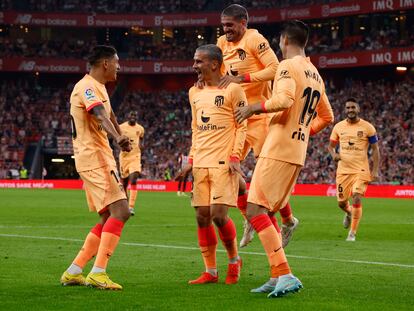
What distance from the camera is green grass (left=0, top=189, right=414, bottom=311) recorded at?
29.1ft

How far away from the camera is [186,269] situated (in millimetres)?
12125

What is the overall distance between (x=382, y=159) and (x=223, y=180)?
1703 inches

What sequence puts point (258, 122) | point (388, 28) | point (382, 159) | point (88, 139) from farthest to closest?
point (388, 28)
point (382, 159)
point (258, 122)
point (88, 139)

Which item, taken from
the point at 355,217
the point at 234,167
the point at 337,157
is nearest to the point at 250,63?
the point at 234,167

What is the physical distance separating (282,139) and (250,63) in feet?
9.12

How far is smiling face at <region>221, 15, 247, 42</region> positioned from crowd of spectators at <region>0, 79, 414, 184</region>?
39752 mm

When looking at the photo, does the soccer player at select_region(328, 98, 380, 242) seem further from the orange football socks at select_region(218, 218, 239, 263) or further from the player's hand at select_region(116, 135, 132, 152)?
the player's hand at select_region(116, 135, 132, 152)

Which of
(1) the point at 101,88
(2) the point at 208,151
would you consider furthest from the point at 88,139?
(2) the point at 208,151

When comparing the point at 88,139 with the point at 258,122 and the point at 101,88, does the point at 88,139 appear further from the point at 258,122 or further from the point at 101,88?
the point at 258,122

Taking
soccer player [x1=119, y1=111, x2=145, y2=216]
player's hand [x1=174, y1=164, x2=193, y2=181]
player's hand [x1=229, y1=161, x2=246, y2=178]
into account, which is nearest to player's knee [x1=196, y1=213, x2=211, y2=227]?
player's hand [x1=174, y1=164, x2=193, y2=181]

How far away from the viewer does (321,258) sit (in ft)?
45.5

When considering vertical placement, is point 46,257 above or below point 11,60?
below

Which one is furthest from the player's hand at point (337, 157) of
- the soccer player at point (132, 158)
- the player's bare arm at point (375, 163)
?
the soccer player at point (132, 158)

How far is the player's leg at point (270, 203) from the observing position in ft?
30.5
